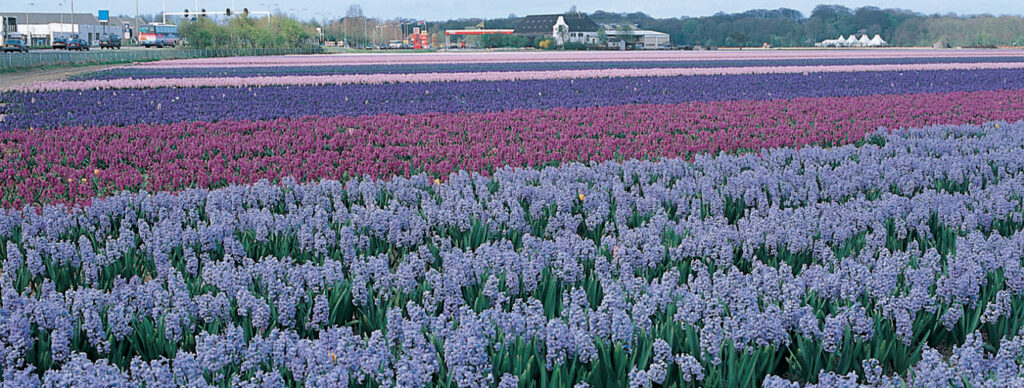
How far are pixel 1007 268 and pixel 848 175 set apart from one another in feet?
12.4

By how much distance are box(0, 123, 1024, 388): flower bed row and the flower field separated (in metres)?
0.02

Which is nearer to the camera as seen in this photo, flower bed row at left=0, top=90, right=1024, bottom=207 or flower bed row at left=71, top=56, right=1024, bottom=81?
flower bed row at left=0, top=90, right=1024, bottom=207

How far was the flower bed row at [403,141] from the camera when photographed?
10320 mm

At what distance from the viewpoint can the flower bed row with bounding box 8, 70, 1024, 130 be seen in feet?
59.0

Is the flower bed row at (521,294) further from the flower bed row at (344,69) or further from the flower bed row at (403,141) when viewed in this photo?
the flower bed row at (344,69)

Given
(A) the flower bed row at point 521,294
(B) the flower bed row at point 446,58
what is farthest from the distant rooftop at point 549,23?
(A) the flower bed row at point 521,294

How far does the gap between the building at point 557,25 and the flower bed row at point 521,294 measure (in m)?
131

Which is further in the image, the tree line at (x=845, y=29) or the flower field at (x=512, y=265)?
the tree line at (x=845, y=29)

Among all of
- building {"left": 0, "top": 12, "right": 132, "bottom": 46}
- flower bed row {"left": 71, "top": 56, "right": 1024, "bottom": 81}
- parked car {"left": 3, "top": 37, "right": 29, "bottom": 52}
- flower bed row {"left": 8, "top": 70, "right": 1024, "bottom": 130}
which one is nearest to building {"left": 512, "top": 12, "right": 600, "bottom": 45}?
building {"left": 0, "top": 12, "right": 132, "bottom": 46}

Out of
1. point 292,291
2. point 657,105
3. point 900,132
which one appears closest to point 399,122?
point 657,105

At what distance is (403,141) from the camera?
13.7 m

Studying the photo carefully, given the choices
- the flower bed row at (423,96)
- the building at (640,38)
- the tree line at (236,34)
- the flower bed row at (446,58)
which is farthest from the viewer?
the building at (640,38)

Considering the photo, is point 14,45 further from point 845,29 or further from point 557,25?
point 845,29

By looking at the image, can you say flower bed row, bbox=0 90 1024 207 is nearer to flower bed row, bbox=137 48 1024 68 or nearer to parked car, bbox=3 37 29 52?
flower bed row, bbox=137 48 1024 68
